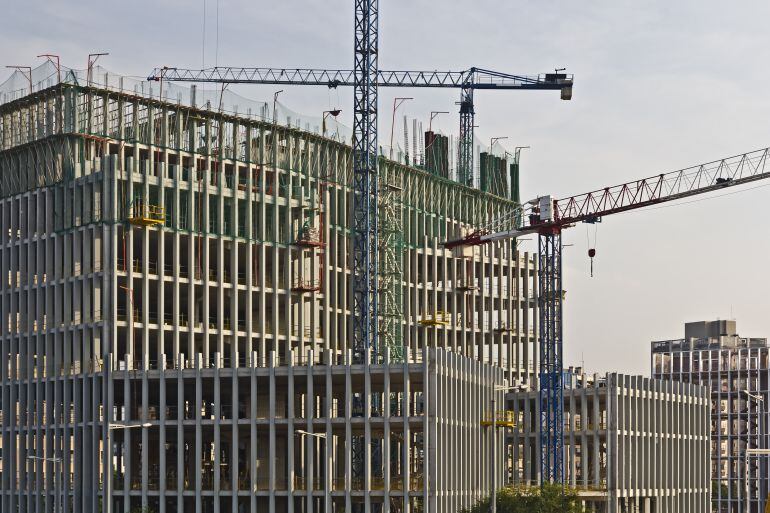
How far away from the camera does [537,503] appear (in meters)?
130

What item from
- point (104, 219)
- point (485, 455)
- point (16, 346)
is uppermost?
point (104, 219)

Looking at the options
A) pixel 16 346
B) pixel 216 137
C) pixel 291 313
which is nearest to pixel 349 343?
pixel 291 313

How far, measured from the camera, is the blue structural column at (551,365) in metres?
160

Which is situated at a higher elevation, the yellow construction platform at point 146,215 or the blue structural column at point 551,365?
the yellow construction platform at point 146,215

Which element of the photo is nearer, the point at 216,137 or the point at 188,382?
the point at 188,382

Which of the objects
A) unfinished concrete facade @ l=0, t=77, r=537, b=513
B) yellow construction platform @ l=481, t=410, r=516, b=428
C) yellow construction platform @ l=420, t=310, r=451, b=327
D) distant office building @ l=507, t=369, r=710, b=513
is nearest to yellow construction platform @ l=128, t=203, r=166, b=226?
unfinished concrete facade @ l=0, t=77, r=537, b=513

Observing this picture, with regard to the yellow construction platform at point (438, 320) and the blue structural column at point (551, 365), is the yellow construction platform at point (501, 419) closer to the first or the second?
the blue structural column at point (551, 365)

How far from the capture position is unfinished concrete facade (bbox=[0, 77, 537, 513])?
431ft

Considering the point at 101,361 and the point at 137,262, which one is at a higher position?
the point at 137,262

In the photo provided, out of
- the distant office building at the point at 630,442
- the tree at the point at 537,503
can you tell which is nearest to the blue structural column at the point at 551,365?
the distant office building at the point at 630,442

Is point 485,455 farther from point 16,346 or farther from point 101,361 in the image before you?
point 16,346

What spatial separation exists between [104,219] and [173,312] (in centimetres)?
1137

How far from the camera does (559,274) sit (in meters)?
167

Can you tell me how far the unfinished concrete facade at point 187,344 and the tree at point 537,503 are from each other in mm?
3718
